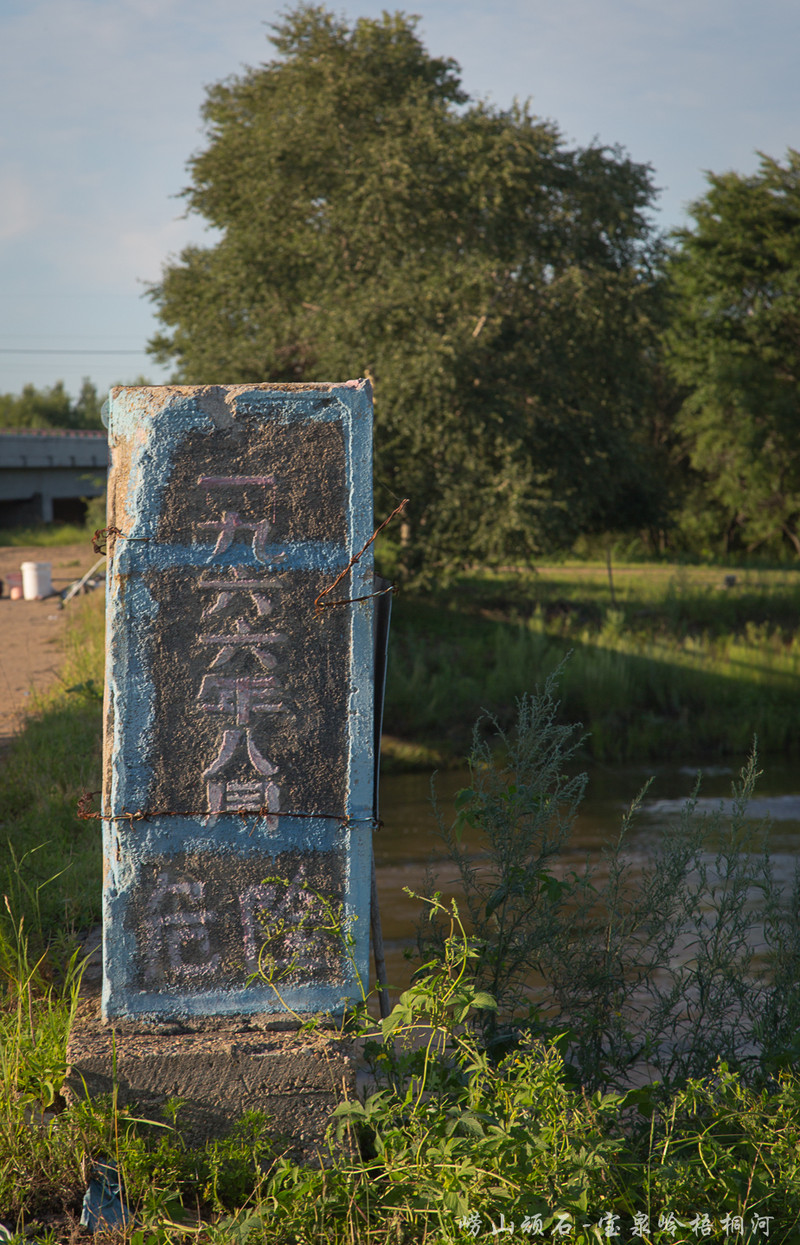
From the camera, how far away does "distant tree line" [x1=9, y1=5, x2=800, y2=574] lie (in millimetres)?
13555

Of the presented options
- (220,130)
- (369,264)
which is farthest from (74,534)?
(369,264)

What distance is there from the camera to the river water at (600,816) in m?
8.33

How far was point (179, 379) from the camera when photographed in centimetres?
1727

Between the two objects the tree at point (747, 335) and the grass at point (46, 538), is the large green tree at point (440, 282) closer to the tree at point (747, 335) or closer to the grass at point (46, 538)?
the grass at point (46, 538)

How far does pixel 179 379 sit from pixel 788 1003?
15844 millimetres

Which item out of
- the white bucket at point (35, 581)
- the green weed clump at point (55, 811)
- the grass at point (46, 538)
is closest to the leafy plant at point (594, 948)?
the green weed clump at point (55, 811)

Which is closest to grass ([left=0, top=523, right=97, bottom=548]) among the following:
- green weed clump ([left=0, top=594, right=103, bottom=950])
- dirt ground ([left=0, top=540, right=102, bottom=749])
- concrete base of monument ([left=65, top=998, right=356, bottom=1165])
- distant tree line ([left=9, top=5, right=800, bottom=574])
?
dirt ground ([left=0, top=540, right=102, bottom=749])

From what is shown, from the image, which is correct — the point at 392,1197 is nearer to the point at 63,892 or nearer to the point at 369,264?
the point at 63,892

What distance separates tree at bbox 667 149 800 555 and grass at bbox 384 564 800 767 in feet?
35.8

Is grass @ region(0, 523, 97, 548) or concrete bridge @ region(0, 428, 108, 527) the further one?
concrete bridge @ region(0, 428, 108, 527)

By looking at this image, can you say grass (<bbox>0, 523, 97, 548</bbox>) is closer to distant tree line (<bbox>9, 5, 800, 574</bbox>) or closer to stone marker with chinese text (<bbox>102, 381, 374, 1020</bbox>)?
distant tree line (<bbox>9, 5, 800, 574</bbox>)

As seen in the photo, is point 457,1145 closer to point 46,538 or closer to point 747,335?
point 46,538

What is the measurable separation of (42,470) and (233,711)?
31.3 m

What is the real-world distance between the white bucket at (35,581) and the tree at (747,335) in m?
17.5
